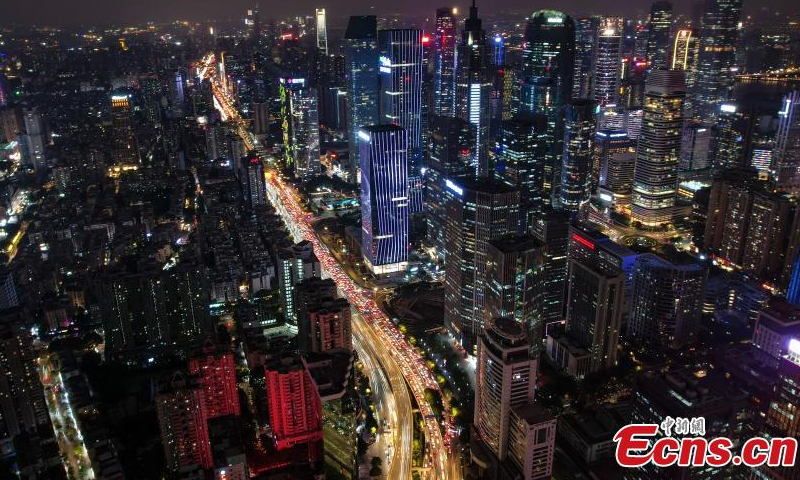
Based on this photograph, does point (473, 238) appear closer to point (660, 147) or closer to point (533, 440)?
point (533, 440)

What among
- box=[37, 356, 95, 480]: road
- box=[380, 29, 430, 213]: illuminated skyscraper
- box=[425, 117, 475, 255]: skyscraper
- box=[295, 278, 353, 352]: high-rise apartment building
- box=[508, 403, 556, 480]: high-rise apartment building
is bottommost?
box=[37, 356, 95, 480]: road

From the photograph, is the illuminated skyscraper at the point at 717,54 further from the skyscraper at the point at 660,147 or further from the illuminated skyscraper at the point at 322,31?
the illuminated skyscraper at the point at 322,31

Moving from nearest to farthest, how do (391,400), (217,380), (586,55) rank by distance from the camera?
1. (217,380)
2. (391,400)
3. (586,55)

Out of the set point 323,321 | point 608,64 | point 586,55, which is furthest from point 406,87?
point 586,55

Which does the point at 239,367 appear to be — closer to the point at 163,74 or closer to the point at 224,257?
the point at 224,257

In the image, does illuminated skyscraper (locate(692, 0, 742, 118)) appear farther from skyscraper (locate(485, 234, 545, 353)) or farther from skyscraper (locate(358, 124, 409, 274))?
skyscraper (locate(485, 234, 545, 353))

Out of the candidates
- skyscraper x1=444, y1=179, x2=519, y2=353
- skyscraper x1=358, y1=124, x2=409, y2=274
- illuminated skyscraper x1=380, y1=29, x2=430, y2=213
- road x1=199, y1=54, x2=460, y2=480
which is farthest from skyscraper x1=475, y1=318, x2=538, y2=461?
illuminated skyscraper x1=380, y1=29, x2=430, y2=213
